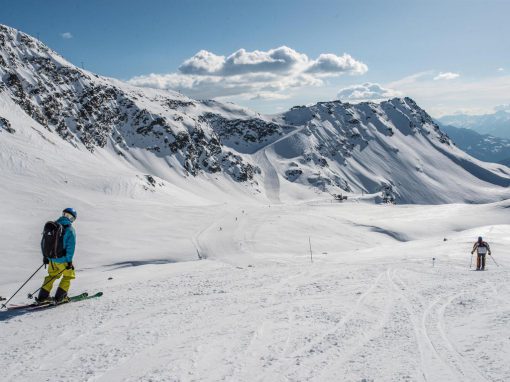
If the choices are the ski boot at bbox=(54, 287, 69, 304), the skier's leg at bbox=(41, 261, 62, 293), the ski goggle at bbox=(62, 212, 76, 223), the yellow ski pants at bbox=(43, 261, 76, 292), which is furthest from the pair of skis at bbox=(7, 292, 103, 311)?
the ski goggle at bbox=(62, 212, 76, 223)

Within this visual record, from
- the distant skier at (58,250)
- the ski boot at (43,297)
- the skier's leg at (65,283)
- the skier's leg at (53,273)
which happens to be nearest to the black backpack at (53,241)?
the distant skier at (58,250)

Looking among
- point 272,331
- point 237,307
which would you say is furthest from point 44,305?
point 272,331

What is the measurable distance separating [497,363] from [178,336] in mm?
5677

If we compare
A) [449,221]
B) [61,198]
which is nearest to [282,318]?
[61,198]

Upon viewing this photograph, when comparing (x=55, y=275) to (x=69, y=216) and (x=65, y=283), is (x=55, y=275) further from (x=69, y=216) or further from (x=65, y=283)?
(x=69, y=216)

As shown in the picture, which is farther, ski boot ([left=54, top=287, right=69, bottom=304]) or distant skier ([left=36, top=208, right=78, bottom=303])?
ski boot ([left=54, top=287, right=69, bottom=304])

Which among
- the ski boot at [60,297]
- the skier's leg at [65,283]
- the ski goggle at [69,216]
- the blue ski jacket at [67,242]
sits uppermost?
the ski goggle at [69,216]

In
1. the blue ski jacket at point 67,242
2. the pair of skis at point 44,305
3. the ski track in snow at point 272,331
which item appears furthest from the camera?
the blue ski jacket at point 67,242

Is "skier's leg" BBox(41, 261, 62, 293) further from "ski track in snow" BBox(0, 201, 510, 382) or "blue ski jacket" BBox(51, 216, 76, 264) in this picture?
"ski track in snow" BBox(0, 201, 510, 382)

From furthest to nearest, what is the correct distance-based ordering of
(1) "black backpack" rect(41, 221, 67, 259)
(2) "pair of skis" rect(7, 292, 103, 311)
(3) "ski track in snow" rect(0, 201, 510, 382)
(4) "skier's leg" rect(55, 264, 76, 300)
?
(4) "skier's leg" rect(55, 264, 76, 300), (1) "black backpack" rect(41, 221, 67, 259), (2) "pair of skis" rect(7, 292, 103, 311), (3) "ski track in snow" rect(0, 201, 510, 382)

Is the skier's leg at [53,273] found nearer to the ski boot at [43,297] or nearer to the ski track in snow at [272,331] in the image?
the ski boot at [43,297]

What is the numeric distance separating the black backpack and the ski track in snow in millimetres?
1458

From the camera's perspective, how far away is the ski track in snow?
6320mm

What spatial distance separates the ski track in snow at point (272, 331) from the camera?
6.32 m
